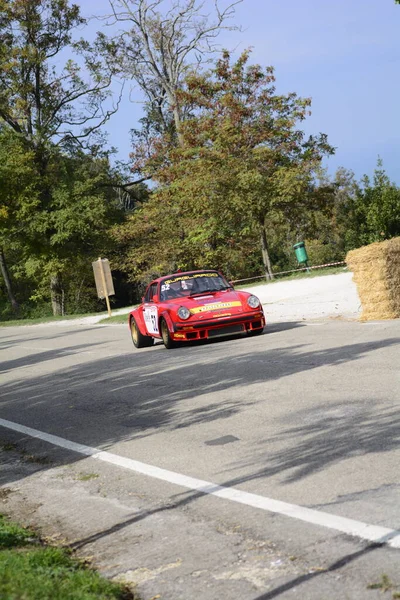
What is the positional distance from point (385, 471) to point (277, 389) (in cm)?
412

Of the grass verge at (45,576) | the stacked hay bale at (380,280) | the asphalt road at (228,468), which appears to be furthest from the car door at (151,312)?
the grass verge at (45,576)

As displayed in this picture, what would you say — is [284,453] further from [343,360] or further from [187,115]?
[187,115]

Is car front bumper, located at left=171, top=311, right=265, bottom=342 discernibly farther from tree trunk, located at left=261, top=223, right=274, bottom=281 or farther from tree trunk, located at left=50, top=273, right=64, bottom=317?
tree trunk, located at left=50, top=273, right=64, bottom=317

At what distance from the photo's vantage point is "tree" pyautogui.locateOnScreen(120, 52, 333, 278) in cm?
3306

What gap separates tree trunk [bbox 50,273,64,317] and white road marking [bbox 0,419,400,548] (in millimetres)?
44958

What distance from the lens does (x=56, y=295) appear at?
177ft

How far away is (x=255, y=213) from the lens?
111ft

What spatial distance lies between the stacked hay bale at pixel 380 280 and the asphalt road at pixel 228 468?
270cm

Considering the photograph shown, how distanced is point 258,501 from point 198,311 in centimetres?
1063

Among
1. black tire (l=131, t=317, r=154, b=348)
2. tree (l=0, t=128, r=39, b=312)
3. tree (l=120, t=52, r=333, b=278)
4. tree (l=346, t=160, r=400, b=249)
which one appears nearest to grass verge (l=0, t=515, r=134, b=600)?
black tire (l=131, t=317, r=154, b=348)

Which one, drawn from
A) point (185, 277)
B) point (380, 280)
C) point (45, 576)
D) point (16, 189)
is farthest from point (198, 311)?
point (16, 189)

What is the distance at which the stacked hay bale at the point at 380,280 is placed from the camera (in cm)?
1612

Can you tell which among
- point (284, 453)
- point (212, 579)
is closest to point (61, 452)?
point (284, 453)

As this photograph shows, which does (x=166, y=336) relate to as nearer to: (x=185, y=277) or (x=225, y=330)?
(x=225, y=330)
